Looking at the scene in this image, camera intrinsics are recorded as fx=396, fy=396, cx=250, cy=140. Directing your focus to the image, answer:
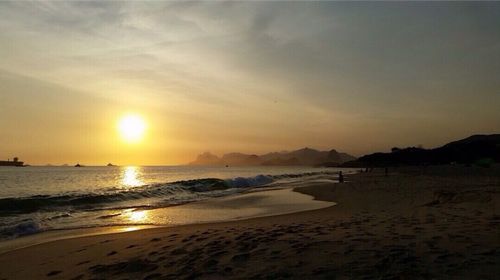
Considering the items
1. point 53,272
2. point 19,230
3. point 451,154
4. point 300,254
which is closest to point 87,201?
point 19,230

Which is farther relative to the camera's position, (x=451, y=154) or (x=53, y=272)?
(x=451, y=154)

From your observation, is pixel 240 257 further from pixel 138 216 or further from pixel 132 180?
pixel 132 180

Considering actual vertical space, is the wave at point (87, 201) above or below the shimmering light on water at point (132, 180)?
below

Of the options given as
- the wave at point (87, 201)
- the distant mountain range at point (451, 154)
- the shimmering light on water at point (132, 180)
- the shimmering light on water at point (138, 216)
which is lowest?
the shimmering light on water at point (138, 216)

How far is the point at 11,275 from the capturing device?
888cm

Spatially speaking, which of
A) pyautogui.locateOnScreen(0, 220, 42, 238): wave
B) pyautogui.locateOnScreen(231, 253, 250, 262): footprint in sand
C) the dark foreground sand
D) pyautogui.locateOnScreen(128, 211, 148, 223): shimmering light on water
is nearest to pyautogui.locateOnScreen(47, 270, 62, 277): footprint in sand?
the dark foreground sand

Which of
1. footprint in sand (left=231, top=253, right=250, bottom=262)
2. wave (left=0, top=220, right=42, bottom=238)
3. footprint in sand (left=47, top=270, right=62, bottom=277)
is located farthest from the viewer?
wave (left=0, top=220, right=42, bottom=238)

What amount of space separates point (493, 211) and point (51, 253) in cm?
1261

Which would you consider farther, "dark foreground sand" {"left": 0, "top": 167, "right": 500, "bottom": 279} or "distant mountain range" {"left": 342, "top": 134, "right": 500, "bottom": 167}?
"distant mountain range" {"left": 342, "top": 134, "right": 500, "bottom": 167}

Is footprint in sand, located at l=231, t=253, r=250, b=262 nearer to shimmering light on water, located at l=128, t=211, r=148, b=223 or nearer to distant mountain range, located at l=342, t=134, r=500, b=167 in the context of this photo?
shimmering light on water, located at l=128, t=211, r=148, b=223

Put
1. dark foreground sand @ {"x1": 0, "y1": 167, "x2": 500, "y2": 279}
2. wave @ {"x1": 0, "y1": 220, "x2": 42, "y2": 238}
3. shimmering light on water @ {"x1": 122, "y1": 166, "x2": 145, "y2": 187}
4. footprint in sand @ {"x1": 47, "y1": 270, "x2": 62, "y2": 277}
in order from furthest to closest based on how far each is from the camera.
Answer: shimmering light on water @ {"x1": 122, "y1": 166, "x2": 145, "y2": 187}
wave @ {"x1": 0, "y1": 220, "x2": 42, "y2": 238}
footprint in sand @ {"x1": 47, "y1": 270, "x2": 62, "y2": 277}
dark foreground sand @ {"x1": 0, "y1": 167, "x2": 500, "y2": 279}

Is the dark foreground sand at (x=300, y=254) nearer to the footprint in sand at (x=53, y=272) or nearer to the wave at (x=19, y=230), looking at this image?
the footprint in sand at (x=53, y=272)

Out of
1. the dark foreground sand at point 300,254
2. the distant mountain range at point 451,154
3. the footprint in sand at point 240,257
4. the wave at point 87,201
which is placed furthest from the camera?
the distant mountain range at point 451,154

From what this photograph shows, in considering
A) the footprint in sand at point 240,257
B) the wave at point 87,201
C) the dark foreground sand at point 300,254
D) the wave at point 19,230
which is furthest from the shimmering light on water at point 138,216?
the footprint in sand at point 240,257
